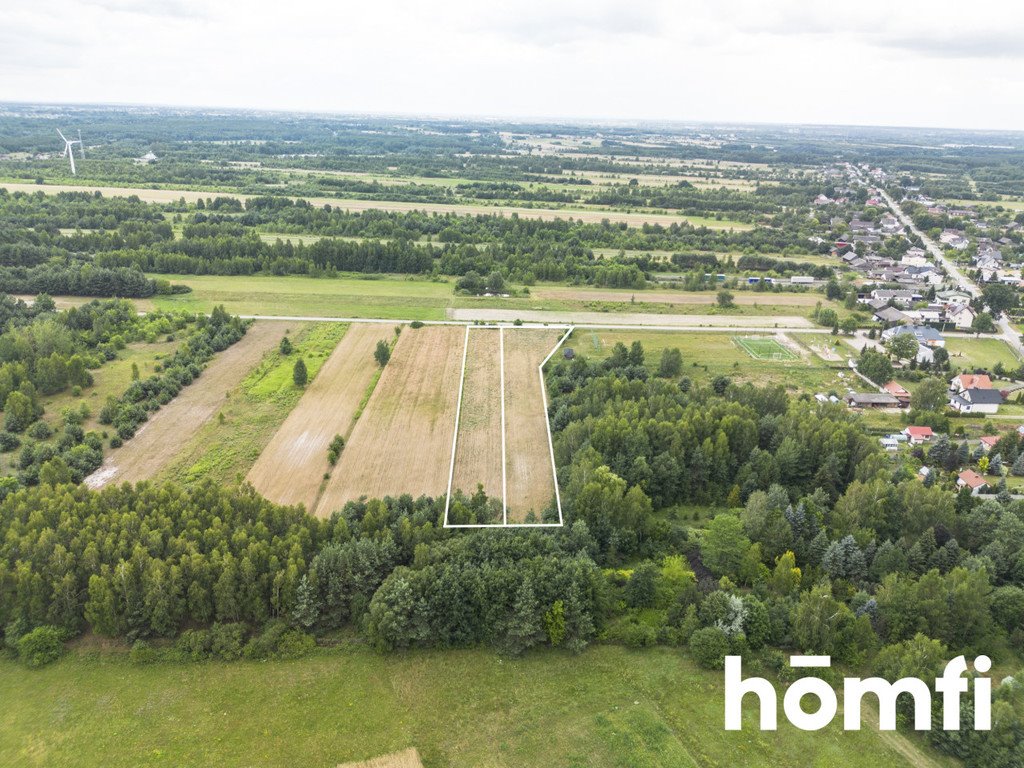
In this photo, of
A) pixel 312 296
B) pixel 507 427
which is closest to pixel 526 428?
pixel 507 427

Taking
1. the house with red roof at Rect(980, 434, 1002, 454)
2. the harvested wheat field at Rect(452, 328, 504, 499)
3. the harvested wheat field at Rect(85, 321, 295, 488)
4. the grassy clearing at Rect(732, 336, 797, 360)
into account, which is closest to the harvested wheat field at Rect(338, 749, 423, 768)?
the harvested wheat field at Rect(452, 328, 504, 499)

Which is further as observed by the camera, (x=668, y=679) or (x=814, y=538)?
(x=814, y=538)

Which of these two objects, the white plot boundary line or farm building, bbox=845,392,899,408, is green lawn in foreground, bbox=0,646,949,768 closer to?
the white plot boundary line

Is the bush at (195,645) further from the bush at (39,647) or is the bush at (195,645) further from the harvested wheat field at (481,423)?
the harvested wheat field at (481,423)

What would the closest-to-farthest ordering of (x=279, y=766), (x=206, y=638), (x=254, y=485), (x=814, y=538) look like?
(x=279, y=766) → (x=206, y=638) → (x=814, y=538) → (x=254, y=485)

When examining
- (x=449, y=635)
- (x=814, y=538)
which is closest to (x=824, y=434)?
(x=814, y=538)

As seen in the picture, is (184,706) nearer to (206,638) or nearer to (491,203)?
(206,638)
